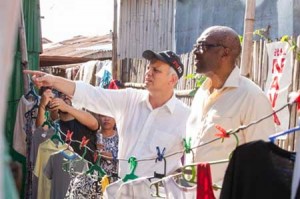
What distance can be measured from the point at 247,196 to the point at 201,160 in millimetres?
1239

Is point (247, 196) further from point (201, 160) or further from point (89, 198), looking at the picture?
point (89, 198)

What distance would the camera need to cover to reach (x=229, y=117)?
3.26 metres

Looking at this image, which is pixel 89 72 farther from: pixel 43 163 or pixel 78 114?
pixel 43 163

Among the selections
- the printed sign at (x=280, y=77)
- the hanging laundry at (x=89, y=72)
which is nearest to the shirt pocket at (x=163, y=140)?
the printed sign at (x=280, y=77)

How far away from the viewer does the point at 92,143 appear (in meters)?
5.55

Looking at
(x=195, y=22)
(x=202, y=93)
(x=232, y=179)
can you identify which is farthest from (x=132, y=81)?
(x=232, y=179)

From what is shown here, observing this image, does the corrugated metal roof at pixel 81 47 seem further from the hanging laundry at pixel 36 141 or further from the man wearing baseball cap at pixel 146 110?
the man wearing baseball cap at pixel 146 110

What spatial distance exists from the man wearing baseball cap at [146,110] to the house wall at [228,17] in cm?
519

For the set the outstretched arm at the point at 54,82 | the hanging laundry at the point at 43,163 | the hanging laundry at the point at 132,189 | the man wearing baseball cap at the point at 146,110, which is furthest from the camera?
the hanging laundry at the point at 43,163

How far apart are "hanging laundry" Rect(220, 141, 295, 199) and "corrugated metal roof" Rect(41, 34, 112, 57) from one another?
11577mm

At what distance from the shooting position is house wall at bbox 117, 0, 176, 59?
12.2 metres

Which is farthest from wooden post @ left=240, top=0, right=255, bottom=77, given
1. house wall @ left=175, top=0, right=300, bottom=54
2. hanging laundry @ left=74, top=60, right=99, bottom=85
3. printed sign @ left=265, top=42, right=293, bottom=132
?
hanging laundry @ left=74, top=60, right=99, bottom=85

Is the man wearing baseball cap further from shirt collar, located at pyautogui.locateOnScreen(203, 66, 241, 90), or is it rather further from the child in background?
the child in background

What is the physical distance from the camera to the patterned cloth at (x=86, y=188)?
14.1 ft
